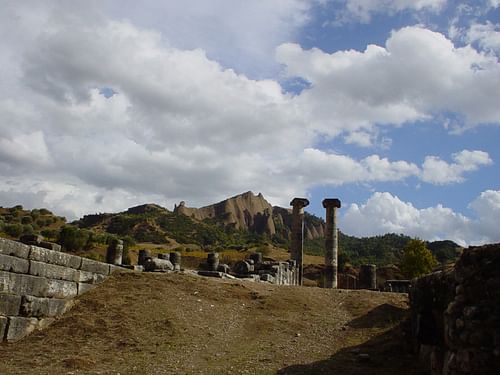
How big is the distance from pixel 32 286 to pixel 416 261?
1373 inches

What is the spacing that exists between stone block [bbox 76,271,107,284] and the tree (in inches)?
1215

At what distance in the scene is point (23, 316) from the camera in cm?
1304

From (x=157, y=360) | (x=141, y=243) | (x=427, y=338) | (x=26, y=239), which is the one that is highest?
(x=141, y=243)

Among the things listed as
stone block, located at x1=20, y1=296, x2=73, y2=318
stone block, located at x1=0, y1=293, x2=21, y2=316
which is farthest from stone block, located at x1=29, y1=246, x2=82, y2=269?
stone block, located at x1=0, y1=293, x2=21, y2=316

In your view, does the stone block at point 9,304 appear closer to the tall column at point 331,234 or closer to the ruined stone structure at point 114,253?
the ruined stone structure at point 114,253

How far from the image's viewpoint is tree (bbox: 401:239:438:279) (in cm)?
4231

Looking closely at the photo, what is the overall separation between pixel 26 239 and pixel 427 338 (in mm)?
11922

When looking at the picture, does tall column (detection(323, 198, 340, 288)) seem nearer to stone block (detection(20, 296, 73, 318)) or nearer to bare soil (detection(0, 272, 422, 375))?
bare soil (detection(0, 272, 422, 375))

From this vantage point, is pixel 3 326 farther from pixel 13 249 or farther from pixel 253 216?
pixel 253 216

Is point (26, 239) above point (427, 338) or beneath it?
above

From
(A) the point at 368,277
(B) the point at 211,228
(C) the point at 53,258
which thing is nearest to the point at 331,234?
(A) the point at 368,277

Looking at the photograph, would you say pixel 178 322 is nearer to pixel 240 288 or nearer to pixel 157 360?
pixel 157 360

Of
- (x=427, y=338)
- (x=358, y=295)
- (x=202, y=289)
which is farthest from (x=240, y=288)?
(x=427, y=338)

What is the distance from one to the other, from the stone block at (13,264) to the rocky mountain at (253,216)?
98.4m
